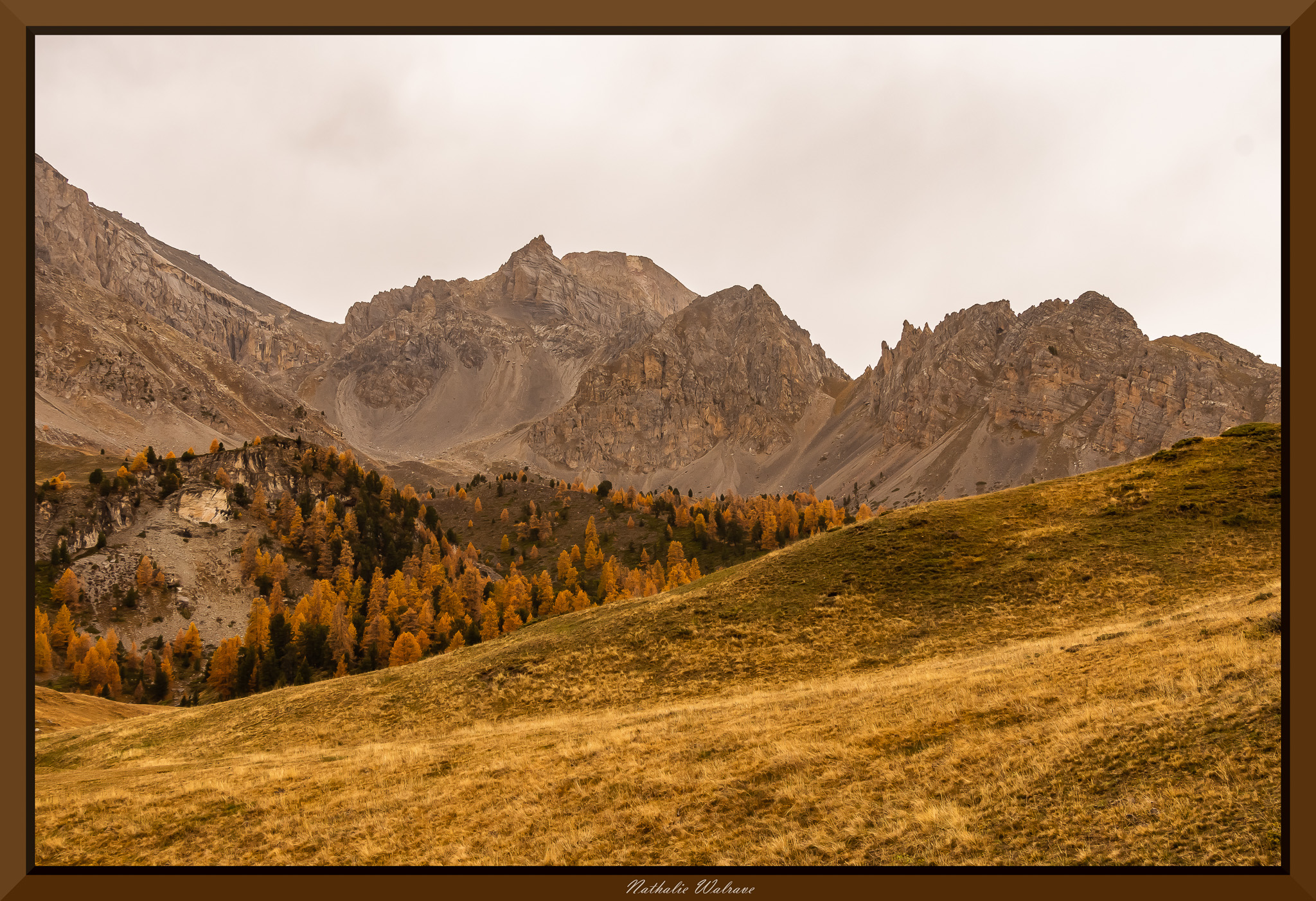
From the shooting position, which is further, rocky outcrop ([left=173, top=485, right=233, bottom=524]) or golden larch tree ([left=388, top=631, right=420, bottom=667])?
rocky outcrop ([left=173, top=485, right=233, bottom=524])

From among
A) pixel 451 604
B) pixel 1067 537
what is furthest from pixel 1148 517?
pixel 451 604

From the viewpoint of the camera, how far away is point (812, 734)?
2186 cm

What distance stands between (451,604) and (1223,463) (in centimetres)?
10703

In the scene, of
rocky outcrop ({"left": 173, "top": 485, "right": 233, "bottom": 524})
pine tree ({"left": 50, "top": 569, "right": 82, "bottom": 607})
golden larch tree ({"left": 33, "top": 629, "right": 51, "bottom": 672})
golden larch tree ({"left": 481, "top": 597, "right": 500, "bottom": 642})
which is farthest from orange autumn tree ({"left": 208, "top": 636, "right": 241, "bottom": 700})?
rocky outcrop ({"left": 173, "top": 485, "right": 233, "bottom": 524})

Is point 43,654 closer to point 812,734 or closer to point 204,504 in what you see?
point 204,504

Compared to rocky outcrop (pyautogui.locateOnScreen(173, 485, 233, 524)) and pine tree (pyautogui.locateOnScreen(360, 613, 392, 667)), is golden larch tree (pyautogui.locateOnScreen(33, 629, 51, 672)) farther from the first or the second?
rocky outcrop (pyautogui.locateOnScreen(173, 485, 233, 524))

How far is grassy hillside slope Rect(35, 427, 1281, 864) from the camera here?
Answer: 13656 mm

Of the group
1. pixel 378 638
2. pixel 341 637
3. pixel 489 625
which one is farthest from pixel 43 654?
pixel 489 625

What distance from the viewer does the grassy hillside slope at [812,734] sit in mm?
13656
